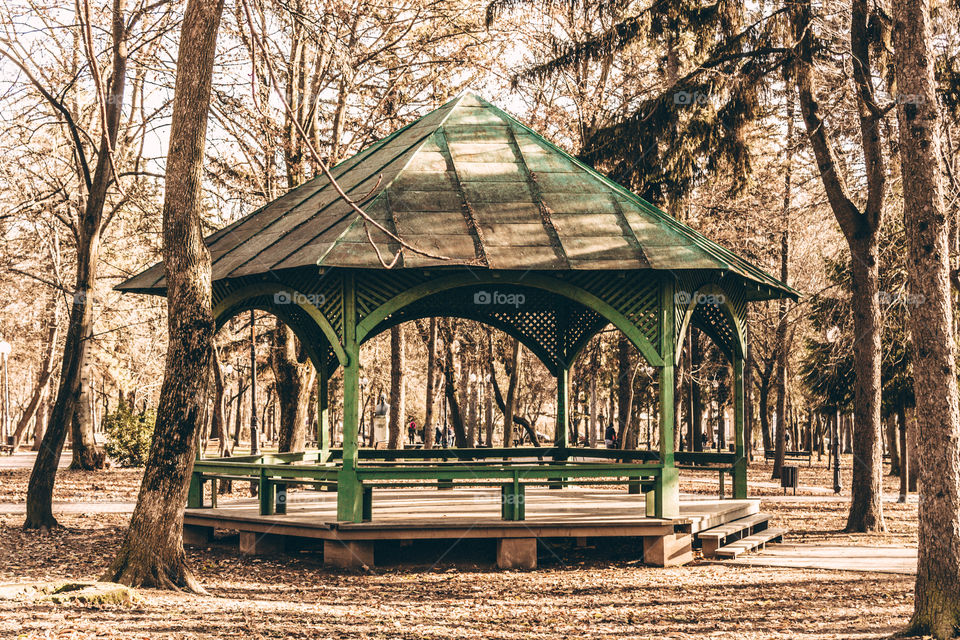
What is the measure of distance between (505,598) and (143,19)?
1460 cm

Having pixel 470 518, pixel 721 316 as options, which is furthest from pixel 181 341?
pixel 721 316

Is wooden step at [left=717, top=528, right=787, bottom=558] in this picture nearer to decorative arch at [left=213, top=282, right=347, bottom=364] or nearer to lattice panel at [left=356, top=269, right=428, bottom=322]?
lattice panel at [left=356, top=269, right=428, bottom=322]

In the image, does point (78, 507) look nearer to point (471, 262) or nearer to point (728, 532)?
point (471, 262)

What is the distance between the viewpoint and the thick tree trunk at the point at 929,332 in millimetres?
8172

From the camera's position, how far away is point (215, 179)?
2291 centimetres

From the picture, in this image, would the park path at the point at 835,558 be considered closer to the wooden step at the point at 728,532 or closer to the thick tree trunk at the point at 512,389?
the wooden step at the point at 728,532

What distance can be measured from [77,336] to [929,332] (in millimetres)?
12576

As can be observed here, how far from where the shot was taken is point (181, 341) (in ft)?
31.4

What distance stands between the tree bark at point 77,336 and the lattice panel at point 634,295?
24.8 feet

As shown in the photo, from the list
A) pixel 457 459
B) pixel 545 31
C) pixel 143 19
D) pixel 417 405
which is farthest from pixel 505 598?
pixel 417 405

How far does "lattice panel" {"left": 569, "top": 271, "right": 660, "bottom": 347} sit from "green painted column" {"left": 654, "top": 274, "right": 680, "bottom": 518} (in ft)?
0.34

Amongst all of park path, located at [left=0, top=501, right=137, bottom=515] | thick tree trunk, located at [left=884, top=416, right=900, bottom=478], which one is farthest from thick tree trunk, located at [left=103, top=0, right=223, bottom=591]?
thick tree trunk, located at [left=884, top=416, right=900, bottom=478]

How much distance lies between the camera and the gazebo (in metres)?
11.8

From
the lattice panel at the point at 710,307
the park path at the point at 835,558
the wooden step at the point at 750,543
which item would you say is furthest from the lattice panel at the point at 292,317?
the park path at the point at 835,558
